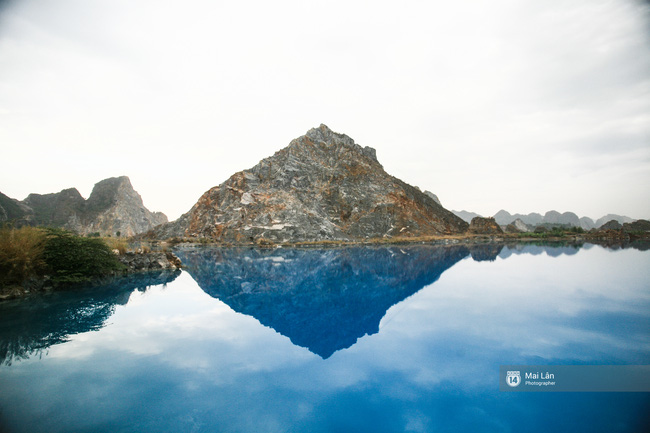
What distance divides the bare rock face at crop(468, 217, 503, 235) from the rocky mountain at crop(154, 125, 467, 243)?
18.8 feet

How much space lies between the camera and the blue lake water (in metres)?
6.40

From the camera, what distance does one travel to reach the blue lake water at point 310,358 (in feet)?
21.0

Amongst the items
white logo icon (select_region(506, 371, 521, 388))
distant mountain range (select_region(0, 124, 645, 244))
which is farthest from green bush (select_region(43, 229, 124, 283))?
distant mountain range (select_region(0, 124, 645, 244))

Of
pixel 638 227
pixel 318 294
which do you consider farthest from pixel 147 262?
pixel 638 227

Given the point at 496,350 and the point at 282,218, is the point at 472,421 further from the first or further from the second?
the point at 282,218

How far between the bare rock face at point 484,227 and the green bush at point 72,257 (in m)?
113

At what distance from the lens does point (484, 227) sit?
10850 cm

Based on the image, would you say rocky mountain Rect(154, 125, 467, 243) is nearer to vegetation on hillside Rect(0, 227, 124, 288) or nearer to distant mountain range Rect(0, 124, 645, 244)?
distant mountain range Rect(0, 124, 645, 244)

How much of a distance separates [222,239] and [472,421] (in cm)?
8499

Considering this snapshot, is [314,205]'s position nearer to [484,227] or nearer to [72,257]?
[484,227]

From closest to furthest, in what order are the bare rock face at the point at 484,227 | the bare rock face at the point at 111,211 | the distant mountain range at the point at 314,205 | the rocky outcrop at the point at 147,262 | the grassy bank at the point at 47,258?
the grassy bank at the point at 47,258 → the rocky outcrop at the point at 147,262 → the distant mountain range at the point at 314,205 → the bare rock face at the point at 484,227 → the bare rock face at the point at 111,211

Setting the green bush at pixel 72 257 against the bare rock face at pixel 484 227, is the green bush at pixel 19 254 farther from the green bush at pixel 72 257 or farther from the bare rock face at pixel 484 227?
the bare rock face at pixel 484 227

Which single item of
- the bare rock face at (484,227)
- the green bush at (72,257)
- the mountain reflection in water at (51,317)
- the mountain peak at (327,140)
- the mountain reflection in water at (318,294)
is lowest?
the mountain reflection in water at (318,294)

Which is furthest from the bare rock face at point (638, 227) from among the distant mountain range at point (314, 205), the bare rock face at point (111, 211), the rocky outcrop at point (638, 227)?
the bare rock face at point (111, 211)
